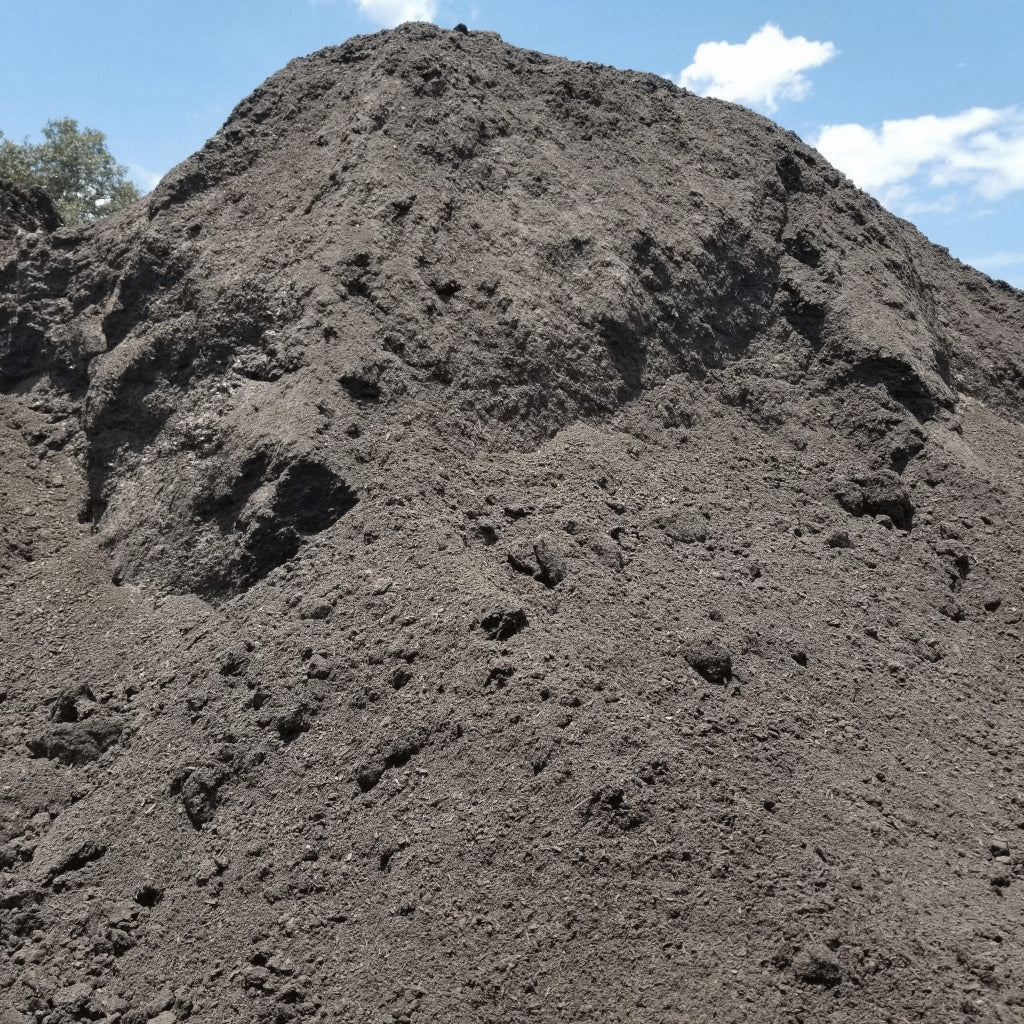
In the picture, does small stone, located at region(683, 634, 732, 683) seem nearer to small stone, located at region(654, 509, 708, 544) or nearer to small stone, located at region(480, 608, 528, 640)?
small stone, located at region(480, 608, 528, 640)

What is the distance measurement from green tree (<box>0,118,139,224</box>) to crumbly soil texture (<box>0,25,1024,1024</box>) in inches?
599

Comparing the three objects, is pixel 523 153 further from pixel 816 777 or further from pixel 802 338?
pixel 816 777

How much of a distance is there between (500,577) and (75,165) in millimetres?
23661

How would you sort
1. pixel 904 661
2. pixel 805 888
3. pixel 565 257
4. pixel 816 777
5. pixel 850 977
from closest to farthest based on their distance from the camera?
1. pixel 850 977
2. pixel 805 888
3. pixel 816 777
4. pixel 904 661
5. pixel 565 257

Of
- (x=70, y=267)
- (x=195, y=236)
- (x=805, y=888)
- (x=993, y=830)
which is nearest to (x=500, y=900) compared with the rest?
(x=805, y=888)

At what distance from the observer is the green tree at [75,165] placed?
24656mm

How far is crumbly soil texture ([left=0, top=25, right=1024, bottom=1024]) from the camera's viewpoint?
16.4ft

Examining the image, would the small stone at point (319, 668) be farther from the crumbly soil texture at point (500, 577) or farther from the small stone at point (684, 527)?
the small stone at point (684, 527)

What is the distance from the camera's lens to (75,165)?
2581 centimetres

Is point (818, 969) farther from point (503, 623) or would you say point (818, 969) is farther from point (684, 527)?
point (684, 527)

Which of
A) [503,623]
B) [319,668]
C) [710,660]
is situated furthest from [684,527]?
[319,668]

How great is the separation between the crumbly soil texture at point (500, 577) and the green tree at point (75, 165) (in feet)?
50.0

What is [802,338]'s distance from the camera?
9.29 meters

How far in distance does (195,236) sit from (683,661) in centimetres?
592
